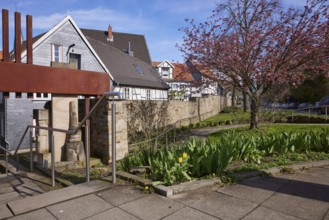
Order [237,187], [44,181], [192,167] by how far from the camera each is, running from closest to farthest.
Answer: [237,187] < [192,167] < [44,181]

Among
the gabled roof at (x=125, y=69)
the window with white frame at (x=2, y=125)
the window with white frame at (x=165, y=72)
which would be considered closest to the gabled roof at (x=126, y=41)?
the window with white frame at (x=165, y=72)

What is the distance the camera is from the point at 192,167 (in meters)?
4.36

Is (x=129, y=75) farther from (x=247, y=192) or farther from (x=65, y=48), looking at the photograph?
(x=247, y=192)

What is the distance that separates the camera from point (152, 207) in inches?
132

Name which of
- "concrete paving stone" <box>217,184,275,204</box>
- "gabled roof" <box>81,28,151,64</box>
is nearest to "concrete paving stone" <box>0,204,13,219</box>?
"concrete paving stone" <box>217,184,275,204</box>

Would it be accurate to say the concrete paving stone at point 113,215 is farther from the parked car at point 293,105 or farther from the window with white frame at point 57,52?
the parked car at point 293,105

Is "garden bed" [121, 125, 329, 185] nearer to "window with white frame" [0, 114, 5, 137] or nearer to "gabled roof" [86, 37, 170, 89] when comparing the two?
"window with white frame" [0, 114, 5, 137]

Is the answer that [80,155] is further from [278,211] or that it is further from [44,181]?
[278,211]

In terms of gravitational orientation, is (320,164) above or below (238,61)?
below

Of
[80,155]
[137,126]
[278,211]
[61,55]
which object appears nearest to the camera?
[278,211]

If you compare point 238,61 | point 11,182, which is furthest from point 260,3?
point 11,182

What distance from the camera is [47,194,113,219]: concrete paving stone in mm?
3200

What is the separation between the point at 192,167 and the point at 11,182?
3.44 m

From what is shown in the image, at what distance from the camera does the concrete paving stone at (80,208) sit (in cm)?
320
